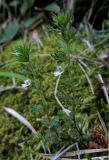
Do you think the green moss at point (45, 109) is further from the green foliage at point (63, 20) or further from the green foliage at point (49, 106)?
the green foliage at point (63, 20)

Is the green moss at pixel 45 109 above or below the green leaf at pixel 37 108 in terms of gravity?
below

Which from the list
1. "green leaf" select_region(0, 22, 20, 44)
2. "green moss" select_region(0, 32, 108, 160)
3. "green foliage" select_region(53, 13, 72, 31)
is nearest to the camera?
"green foliage" select_region(53, 13, 72, 31)

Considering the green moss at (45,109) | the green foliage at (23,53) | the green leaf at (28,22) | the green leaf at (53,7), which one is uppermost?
the green foliage at (23,53)

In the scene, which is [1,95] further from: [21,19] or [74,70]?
[21,19]

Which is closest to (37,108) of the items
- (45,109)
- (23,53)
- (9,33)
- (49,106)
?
(45,109)

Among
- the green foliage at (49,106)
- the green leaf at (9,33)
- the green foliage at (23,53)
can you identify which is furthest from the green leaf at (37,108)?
the green leaf at (9,33)

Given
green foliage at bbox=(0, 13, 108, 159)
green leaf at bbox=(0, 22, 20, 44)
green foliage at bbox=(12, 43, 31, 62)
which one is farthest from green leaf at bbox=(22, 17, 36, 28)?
green foliage at bbox=(12, 43, 31, 62)

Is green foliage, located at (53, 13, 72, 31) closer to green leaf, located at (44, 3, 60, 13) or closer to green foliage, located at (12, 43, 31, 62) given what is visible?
green foliage, located at (12, 43, 31, 62)

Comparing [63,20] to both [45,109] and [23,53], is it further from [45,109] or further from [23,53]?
[45,109]
